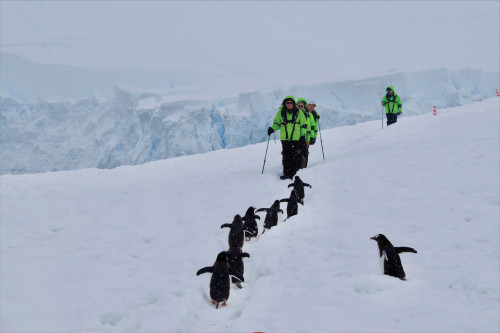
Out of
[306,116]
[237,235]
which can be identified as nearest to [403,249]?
[237,235]

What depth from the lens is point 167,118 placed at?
63.5 meters

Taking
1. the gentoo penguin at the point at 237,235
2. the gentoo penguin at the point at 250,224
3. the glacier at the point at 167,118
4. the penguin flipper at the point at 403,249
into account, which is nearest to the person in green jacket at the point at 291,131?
the gentoo penguin at the point at 250,224

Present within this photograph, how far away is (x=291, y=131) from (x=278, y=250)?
4948mm

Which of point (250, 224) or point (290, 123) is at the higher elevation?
point (290, 123)

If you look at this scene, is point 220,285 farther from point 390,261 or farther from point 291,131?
point 291,131

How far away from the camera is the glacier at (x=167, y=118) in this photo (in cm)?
6284

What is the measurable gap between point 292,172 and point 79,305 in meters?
6.53

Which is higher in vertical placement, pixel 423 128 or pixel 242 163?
pixel 423 128

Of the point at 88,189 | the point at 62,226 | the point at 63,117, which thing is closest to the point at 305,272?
the point at 62,226

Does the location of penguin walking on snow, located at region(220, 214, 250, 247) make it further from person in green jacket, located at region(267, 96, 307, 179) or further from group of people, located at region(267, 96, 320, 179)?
person in green jacket, located at region(267, 96, 307, 179)

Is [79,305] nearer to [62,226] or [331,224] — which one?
[62,226]

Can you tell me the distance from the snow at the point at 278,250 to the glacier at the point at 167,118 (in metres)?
53.3

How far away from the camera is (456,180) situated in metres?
6.10

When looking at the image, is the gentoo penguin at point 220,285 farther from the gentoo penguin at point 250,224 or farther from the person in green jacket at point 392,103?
the person in green jacket at point 392,103
